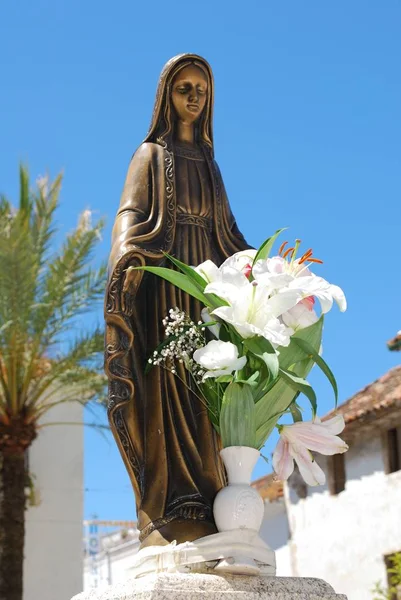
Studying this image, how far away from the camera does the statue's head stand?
6629 mm

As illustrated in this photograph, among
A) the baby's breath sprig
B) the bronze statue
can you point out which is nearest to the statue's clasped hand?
the bronze statue

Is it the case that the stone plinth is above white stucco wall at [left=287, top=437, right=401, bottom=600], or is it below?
below

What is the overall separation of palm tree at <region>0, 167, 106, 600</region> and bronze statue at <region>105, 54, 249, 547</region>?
10.4 meters

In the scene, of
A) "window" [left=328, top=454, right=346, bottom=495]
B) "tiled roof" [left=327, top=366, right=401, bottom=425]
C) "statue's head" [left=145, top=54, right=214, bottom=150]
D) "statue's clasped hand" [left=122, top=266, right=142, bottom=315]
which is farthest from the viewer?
"window" [left=328, top=454, right=346, bottom=495]

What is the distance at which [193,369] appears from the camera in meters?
5.89

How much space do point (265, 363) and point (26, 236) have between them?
12474 millimetres

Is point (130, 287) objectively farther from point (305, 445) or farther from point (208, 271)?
point (305, 445)

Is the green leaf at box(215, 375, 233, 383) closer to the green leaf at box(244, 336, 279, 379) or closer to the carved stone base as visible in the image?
the green leaf at box(244, 336, 279, 379)

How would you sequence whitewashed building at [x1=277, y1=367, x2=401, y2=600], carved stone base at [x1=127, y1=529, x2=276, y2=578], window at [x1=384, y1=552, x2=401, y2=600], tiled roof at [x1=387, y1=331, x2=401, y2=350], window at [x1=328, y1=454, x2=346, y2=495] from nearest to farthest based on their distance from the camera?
carved stone base at [x1=127, y1=529, x2=276, y2=578], window at [x1=384, y1=552, x2=401, y2=600], tiled roof at [x1=387, y1=331, x2=401, y2=350], whitewashed building at [x1=277, y1=367, x2=401, y2=600], window at [x1=328, y1=454, x2=346, y2=495]

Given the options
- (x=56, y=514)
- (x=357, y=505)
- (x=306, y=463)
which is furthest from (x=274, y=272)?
(x=357, y=505)

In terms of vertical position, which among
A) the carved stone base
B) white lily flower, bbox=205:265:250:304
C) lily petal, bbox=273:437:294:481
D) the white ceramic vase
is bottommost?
the carved stone base

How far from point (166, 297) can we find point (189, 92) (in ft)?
3.64

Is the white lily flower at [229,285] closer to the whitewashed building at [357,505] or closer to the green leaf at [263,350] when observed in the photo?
the green leaf at [263,350]

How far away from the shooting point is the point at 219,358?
5559 millimetres
